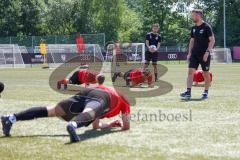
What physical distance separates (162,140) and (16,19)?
227 ft

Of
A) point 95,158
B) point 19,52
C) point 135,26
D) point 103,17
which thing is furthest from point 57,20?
point 95,158

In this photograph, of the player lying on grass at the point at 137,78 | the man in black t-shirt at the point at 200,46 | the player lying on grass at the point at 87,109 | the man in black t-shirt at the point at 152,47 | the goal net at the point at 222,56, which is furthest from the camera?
the goal net at the point at 222,56

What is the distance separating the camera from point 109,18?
8288 cm

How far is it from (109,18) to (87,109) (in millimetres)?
75696

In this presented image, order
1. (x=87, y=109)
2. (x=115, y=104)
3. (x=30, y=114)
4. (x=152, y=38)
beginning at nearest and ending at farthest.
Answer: (x=87, y=109) < (x=30, y=114) < (x=115, y=104) < (x=152, y=38)

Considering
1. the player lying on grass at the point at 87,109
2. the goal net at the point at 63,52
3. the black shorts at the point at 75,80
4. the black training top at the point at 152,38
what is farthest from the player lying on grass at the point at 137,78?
the goal net at the point at 63,52

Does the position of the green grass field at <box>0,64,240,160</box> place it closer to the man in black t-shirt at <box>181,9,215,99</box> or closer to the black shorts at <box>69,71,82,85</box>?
the man in black t-shirt at <box>181,9,215,99</box>

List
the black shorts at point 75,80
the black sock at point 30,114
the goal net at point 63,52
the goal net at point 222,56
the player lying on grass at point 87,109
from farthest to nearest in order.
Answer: the goal net at point 222,56, the goal net at point 63,52, the black shorts at point 75,80, the black sock at point 30,114, the player lying on grass at point 87,109

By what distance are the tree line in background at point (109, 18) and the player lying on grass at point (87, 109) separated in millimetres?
65548

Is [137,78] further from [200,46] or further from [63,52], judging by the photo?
[63,52]

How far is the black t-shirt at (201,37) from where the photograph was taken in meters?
13.5

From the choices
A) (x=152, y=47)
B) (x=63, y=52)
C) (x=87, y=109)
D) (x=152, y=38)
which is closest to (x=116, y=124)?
(x=87, y=109)

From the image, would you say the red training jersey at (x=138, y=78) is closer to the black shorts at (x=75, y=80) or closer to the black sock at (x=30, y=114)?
the black shorts at (x=75, y=80)

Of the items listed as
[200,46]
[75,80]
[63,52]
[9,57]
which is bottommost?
[9,57]
